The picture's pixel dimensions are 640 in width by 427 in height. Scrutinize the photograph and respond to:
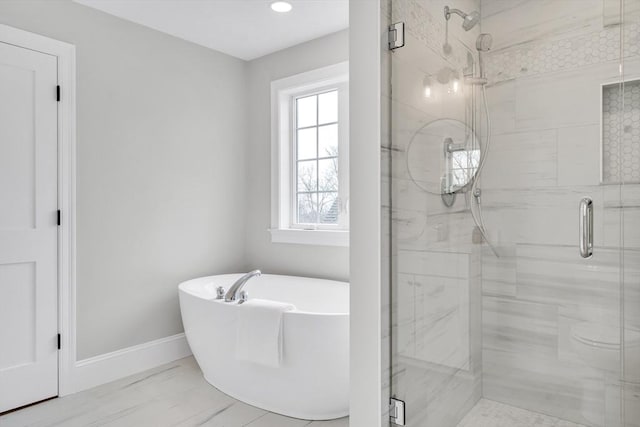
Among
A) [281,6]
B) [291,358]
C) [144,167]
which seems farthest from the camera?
[144,167]

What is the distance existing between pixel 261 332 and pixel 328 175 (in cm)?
157

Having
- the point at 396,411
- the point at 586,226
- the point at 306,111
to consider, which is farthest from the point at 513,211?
the point at 306,111

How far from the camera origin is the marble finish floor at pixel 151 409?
7.50 ft

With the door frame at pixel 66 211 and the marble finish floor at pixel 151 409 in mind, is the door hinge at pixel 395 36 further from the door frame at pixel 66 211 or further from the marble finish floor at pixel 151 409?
the door frame at pixel 66 211

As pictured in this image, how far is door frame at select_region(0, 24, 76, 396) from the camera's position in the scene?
105 inches

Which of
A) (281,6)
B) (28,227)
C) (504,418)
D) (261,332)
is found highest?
(281,6)

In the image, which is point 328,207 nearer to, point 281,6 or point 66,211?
point 281,6

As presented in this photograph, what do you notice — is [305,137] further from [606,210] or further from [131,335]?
[606,210]

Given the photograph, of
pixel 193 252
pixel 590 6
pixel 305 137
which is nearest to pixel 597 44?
pixel 590 6

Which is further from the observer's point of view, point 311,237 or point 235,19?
point 311,237

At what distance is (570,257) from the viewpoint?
1784 mm

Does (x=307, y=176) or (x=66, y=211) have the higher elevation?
(x=307, y=176)

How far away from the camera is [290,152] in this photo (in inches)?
146

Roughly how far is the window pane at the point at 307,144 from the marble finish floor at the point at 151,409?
6.34 ft
